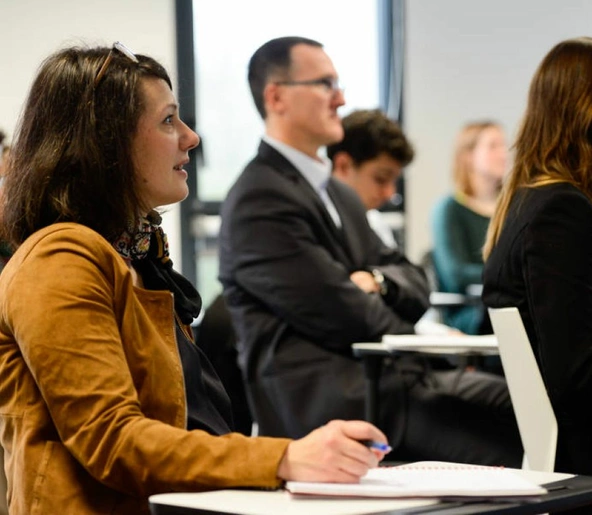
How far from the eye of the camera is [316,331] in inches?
125

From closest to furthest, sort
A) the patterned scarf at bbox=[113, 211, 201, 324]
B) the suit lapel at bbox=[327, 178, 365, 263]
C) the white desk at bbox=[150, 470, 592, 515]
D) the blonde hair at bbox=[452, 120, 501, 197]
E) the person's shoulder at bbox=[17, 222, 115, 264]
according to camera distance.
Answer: the white desk at bbox=[150, 470, 592, 515], the person's shoulder at bbox=[17, 222, 115, 264], the patterned scarf at bbox=[113, 211, 201, 324], the suit lapel at bbox=[327, 178, 365, 263], the blonde hair at bbox=[452, 120, 501, 197]

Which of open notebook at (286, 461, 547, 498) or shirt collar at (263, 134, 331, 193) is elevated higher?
open notebook at (286, 461, 547, 498)

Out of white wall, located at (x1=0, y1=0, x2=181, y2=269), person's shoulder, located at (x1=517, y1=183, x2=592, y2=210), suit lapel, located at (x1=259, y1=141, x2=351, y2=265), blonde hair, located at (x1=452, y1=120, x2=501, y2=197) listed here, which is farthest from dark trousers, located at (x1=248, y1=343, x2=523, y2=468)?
blonde hair, located at (x1=452, y1=120, x2=501, y2=197)

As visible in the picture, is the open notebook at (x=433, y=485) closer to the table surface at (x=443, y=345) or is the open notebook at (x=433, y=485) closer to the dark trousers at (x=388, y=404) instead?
the table surface at (x=443, y=345)

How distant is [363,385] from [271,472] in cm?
184

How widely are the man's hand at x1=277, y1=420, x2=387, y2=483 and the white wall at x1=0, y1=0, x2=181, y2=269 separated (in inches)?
158

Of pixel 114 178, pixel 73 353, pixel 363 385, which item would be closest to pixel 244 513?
pixel 73 353

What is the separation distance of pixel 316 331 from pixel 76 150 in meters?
1.63

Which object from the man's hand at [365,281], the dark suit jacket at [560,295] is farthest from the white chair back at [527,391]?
the man's hand at [365,281]

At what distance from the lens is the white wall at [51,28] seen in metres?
5.29

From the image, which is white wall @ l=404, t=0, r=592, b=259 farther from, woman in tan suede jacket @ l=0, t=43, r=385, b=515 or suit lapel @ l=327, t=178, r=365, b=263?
woman in tan suede jacket @ l=0, t=43, r=385, b=515

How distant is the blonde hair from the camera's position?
586 centimetres

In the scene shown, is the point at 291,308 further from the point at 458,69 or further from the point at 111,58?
the point at 458,69

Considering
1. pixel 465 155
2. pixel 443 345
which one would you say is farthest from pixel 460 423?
pixel 465 155
